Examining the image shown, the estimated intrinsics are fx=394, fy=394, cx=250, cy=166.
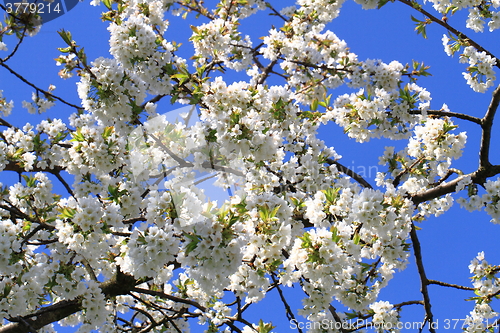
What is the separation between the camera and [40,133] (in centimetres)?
470

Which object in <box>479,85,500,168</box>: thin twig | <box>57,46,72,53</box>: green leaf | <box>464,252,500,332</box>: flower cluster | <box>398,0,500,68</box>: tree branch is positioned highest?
<box>398,0,500,68</box>: tree branch

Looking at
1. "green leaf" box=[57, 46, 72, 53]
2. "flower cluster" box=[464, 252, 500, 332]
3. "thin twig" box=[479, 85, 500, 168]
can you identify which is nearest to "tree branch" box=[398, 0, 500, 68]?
"thin twig" box=[479, 85, 500, 168]

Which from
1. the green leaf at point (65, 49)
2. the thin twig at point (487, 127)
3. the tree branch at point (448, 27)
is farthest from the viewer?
the tree branch at point (448, 27)

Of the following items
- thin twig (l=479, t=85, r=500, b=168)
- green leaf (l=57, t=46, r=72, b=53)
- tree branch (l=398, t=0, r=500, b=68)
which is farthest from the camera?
tree branch (l=398, t=0, r=500, b=68)

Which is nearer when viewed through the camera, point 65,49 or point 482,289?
point 65,49

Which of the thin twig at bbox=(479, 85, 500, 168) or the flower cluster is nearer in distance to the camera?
the thin twig at bbox=(479, 85, 500, 168)

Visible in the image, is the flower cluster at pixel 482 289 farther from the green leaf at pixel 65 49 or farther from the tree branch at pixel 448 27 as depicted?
the green leaf at pixel 65 49

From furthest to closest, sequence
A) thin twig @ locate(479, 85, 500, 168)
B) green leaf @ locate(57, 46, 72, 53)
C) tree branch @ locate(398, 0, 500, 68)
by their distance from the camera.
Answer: tree branch @ locate(398, 0, 500, 68) < thin twig @ locate(479, 85, 500, 168) < green leaf @ locate(57, 46, 72, 53)

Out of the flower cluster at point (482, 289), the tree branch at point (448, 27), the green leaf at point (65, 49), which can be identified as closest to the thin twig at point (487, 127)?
the tree branch at point (448, 27)

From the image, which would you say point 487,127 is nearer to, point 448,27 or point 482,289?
point 448,27

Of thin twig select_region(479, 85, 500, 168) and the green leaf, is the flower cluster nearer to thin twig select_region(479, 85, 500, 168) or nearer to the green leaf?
thin twig select_region(479, 85, 500, 168)

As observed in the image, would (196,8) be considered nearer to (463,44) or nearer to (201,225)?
(463,44)

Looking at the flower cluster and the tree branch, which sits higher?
the tree branch

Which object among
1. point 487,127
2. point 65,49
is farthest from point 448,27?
point 65,49
